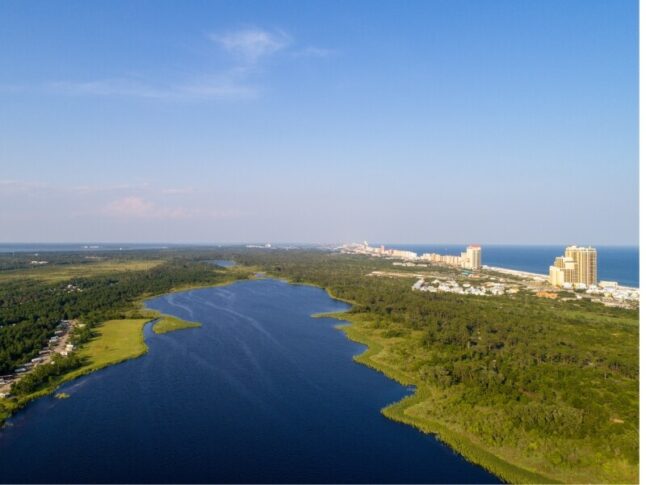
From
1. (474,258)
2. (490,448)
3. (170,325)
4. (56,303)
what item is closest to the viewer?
(490,448)

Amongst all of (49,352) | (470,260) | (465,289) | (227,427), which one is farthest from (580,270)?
(49,352)

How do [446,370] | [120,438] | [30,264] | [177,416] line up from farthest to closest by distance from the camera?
1. [30,264]
2. [446,370]
3. [177,416]
4. [120,438]

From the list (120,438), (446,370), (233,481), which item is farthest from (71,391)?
(446,370)

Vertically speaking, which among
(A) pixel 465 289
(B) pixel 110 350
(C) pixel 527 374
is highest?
(A) pixel 465 289

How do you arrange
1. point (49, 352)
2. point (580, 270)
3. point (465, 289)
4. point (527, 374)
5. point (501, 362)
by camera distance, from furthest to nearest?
point (580, 270) → point (465, 289) → point (49, 352) → point (501, 362) → point (527, 374)

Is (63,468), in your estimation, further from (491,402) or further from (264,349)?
(491,402)

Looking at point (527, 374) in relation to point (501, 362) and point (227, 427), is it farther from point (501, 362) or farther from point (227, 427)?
point (227, 427)

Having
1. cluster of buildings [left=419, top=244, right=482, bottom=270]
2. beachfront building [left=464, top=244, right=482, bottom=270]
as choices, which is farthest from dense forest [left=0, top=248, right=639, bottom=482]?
cluster of buildings [left=419, top=244, right=482, bottom=270]

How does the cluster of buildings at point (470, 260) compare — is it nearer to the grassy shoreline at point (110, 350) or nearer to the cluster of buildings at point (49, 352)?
the grassy shoreline at point (110, 350)

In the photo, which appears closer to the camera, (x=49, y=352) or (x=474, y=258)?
(x=49, y=352)
